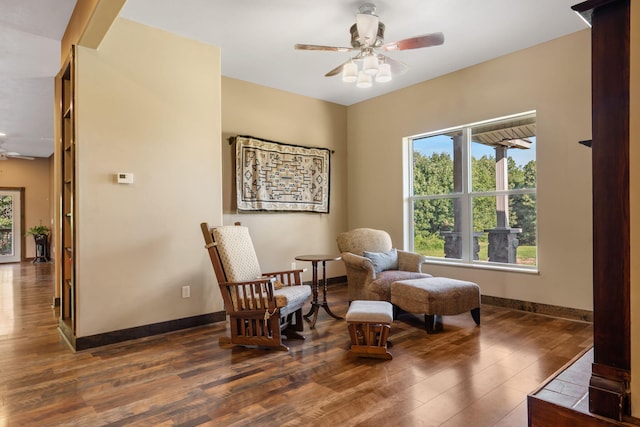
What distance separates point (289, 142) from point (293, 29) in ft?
6.61

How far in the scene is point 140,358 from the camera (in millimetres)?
2986

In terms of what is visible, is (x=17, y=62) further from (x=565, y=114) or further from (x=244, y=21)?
(x=565, y=114)

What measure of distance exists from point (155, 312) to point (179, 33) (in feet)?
8.97

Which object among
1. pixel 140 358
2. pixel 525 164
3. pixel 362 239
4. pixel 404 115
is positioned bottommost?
pixel 140 358

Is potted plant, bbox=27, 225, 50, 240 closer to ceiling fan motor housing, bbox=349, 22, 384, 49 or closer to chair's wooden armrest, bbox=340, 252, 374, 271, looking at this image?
chair's wooden armrest, bbox=340, 252, 374, 271

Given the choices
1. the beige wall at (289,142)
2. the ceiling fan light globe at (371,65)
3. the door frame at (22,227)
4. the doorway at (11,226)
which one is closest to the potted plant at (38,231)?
the door frame at (22,227)

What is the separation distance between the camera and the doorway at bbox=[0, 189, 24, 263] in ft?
32.7

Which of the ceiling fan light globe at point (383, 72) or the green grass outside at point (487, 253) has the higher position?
the ceiling fan light globe at point (383, 72)

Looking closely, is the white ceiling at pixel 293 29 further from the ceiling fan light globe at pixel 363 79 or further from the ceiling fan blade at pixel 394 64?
the ceiling fan light globe at pixel 363 79

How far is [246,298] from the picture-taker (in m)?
3.19

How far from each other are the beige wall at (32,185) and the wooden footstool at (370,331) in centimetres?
1064

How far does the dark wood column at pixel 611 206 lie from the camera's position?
3.70 ft

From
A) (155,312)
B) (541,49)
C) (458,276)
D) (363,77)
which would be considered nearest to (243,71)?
(363,77)
